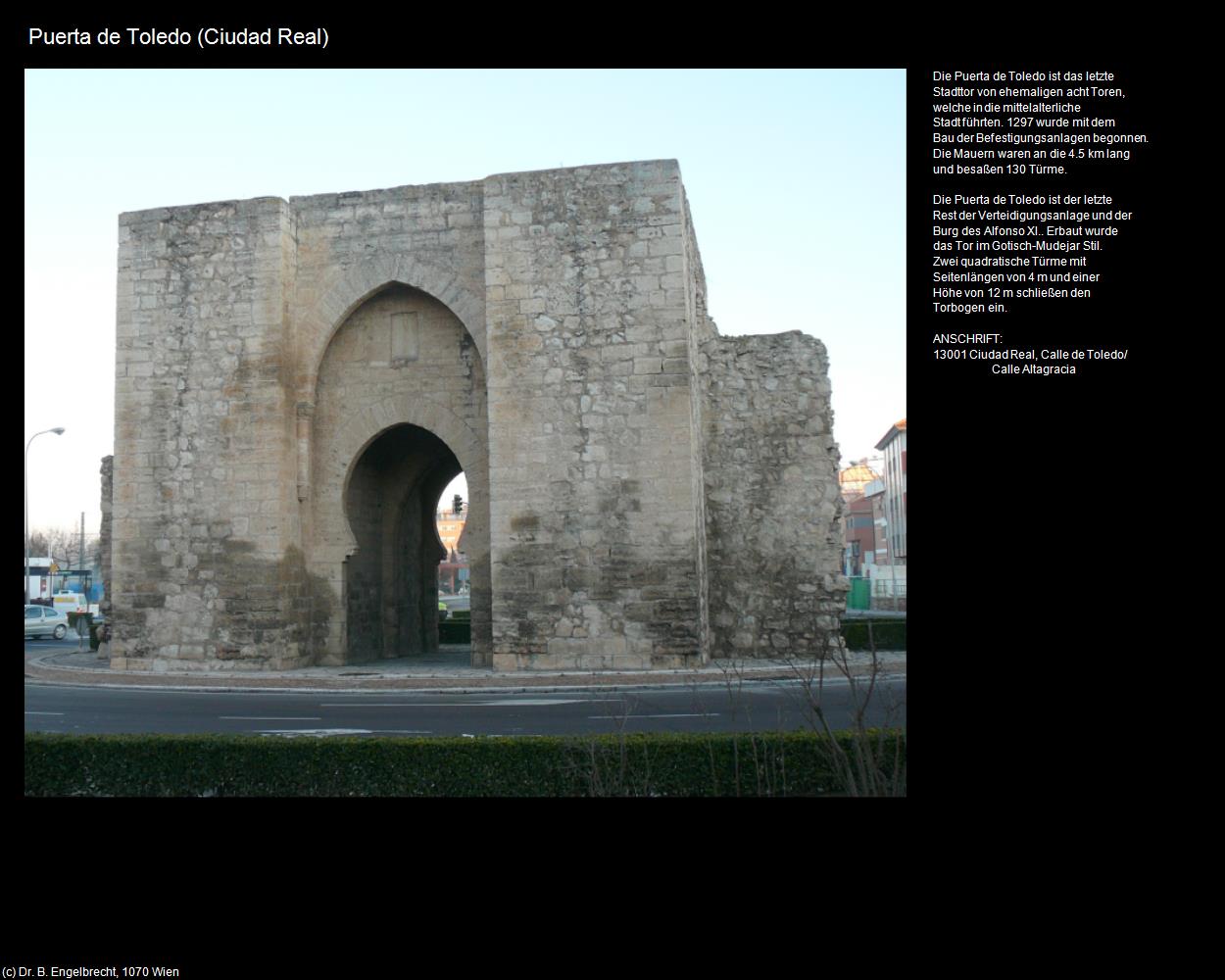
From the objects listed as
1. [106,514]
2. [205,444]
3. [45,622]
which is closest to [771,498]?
[205,444]

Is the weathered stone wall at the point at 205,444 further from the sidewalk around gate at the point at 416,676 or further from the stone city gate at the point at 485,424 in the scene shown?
the sidewalk around gate at the point at 416,676

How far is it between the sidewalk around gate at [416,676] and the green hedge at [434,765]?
7377 millimetres

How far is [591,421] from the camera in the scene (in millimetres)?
16984

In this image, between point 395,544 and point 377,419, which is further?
point 395,544

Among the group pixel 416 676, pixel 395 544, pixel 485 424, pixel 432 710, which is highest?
pixel 485 424

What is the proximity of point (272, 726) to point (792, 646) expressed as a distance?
10079 mm

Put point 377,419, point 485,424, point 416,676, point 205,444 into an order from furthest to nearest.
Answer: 1. point 377,419
2. point 485,424
3. point 205,444
4. point 416,676

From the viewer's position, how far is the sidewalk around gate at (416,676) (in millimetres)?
15250

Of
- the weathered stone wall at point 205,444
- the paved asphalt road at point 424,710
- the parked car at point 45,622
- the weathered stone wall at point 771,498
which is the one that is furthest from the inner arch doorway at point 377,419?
the parked car at point 45,622

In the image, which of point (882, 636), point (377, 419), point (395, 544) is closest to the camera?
point (377, 419)

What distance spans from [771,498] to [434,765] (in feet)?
39.9

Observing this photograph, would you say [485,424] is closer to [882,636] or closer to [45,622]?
[882,636]

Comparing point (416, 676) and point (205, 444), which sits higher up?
point (205, 444)
